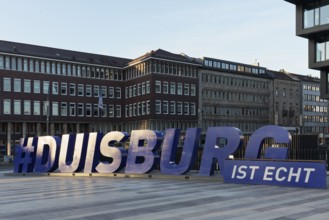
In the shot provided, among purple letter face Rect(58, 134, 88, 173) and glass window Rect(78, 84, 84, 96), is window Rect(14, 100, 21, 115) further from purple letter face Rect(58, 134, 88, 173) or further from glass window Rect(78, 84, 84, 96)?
purple letter face Rect(58, 134, 88, 173)

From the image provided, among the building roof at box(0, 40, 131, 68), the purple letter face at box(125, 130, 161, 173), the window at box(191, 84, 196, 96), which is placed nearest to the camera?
the purple letter face at box(125, 130, 161, 173)

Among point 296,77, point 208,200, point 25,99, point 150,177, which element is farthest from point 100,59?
point 208,200

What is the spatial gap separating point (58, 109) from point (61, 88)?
410cm

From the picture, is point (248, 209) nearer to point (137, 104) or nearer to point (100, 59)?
point (137, 104)

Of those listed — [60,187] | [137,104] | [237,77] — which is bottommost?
[60,187]

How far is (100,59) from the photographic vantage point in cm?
9106

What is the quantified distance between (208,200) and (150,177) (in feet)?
34.8

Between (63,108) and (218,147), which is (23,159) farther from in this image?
(63,108)

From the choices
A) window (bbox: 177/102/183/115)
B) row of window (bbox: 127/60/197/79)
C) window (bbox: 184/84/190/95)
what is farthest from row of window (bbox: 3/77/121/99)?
window (bbox: 184/84/190/95)

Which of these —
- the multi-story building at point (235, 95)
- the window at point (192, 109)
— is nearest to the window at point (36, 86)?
the window at point (192, 109)

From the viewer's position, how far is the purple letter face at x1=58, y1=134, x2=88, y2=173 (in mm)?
29620

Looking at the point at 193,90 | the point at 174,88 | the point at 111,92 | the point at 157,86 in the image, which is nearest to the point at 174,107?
the point at 174,88

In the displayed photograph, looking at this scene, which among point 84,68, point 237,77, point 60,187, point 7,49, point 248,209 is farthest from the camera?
point 237,77

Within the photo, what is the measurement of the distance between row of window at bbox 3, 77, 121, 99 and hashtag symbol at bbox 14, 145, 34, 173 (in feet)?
138
